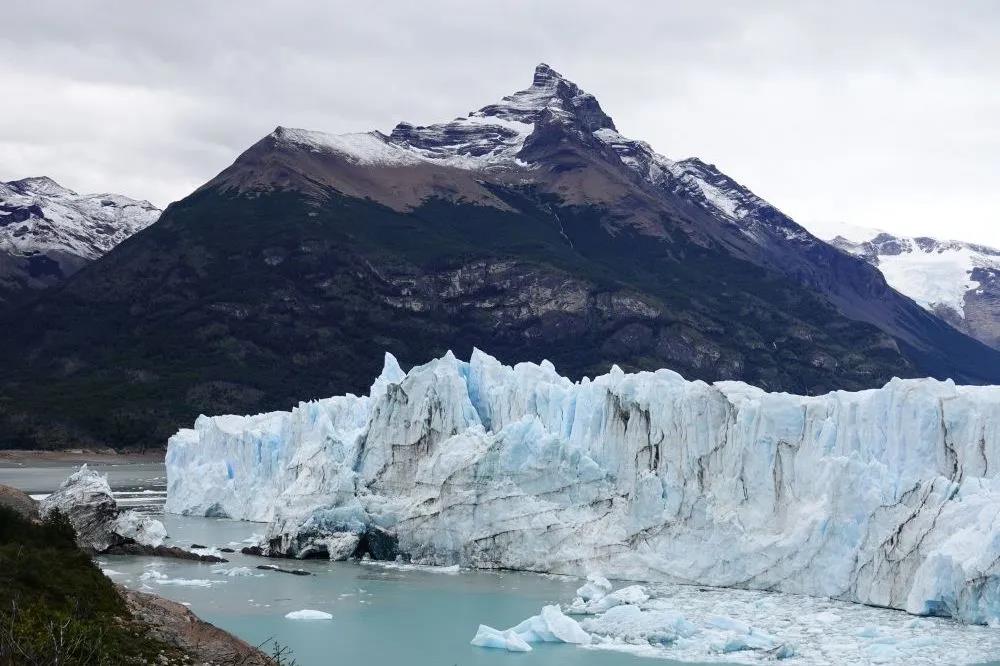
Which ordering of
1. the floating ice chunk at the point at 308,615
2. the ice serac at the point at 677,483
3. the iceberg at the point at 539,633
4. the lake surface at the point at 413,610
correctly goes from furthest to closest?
the ice serac at the point at 677,483, the floating ice chunk at the point at 308,615, the iceberg at the point at 539,633, the lake surface at the point at 413,610

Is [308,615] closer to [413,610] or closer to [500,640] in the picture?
[413,610]

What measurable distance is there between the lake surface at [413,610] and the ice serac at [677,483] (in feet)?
3.36

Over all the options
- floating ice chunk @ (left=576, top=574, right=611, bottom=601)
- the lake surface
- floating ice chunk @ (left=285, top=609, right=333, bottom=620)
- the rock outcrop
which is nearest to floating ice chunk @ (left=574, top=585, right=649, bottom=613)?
floating ice chunk @ (left=576, top=574, right=611, bottom=601)

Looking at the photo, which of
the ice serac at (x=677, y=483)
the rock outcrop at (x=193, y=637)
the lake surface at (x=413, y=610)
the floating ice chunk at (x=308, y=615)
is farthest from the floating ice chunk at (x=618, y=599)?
the rock outcrop at (x=193, y=637)

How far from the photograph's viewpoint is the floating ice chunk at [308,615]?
24406 millimetres

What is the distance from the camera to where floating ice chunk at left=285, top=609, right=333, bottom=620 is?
24406mm

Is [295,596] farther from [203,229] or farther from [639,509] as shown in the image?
[203,229]

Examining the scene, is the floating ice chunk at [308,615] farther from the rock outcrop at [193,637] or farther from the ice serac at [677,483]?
the ice serac at [677,483]

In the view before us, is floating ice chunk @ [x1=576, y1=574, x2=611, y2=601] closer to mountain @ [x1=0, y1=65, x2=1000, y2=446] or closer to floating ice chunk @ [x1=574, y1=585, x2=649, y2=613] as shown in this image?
floating ice chunk @ [x1=574, y1=585, x2=649, y2=613]

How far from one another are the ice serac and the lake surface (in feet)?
3.36

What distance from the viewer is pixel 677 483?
29.6 m

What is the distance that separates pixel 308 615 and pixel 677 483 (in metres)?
10.6

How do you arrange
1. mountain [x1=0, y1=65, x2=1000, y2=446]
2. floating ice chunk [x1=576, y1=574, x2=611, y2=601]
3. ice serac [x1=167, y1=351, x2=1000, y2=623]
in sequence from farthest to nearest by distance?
mountain [x1=0, y1=65, x2=1000, y2=446] → floating ice chunk [x1=576, y1=574, x2=611, y2=601] → ice serac [x1=167, y1=351, x2=1000, y2=623]

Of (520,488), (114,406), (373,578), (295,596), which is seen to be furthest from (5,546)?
(114,406)
